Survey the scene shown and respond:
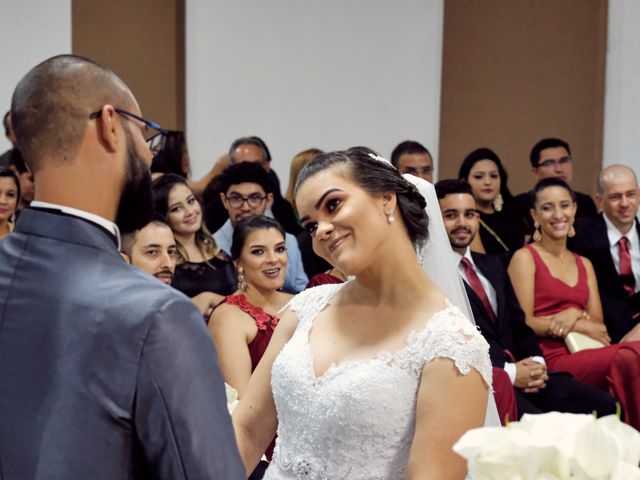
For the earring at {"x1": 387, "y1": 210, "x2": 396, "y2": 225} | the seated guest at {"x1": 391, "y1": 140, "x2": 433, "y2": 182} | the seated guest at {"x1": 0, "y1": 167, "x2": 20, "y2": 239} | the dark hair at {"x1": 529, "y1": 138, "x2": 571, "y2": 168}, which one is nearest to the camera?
the earring at {"x1": 387, "y1": 210, "x2": 396, "y2": 225}

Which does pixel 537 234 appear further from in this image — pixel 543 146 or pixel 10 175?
pixel 10 175

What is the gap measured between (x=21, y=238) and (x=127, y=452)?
32cm

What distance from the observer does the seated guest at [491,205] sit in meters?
5.73

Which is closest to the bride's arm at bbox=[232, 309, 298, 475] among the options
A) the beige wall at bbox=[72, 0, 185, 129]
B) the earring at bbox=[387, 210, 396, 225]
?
the earring at bbox=[387, 210, 396, 225]

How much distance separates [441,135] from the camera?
7984 millimetres

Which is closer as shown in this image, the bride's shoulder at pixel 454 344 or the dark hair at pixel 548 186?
the bride's shoulder at pixel 454 344

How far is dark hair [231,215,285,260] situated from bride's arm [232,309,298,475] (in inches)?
87.3

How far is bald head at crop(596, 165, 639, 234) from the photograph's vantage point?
5484 mm

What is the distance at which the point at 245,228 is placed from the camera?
15.1 feet

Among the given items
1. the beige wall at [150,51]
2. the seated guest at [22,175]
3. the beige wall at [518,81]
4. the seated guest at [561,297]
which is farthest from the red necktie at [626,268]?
the beige wall at [150,51]

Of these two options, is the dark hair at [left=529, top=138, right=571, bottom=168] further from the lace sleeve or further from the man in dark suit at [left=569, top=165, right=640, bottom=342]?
the lace sleeve

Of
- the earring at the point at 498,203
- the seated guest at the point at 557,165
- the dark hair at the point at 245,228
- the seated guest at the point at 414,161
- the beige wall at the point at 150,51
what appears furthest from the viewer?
the beige wall at the point at 150,51

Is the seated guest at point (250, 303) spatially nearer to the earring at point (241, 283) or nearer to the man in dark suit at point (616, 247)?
the earring at point (241, 283)

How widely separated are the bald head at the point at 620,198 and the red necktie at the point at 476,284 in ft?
3.66
